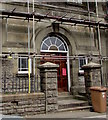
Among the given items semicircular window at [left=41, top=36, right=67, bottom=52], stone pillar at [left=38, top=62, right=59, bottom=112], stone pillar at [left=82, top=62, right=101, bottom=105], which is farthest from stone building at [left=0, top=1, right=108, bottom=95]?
stone pillar at [left=82, top=62, right=101, bottom=105]

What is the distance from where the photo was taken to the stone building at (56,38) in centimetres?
976

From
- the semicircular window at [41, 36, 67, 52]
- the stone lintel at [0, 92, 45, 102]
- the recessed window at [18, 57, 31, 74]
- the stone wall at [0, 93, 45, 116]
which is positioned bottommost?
the stone wall at [0, 93, 45, 116]

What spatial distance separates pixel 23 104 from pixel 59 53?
5142 mm

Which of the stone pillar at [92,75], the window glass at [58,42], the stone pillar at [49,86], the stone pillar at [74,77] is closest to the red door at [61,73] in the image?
the stone pillar at [74,77]

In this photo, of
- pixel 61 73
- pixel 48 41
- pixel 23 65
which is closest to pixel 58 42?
pixel 48 41

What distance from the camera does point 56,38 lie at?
454 inches

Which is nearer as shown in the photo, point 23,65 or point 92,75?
point 92,75

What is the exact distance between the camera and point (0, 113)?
21.9ft

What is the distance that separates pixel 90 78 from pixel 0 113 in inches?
182

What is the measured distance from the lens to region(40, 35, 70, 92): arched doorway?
11133 millimetres

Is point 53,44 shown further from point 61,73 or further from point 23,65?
point 23,65

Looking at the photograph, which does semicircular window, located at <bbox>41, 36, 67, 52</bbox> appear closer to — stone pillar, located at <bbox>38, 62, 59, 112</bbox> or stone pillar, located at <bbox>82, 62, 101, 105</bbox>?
stone pillar, located at <bbox>82, 62, 101, 105</bbox>

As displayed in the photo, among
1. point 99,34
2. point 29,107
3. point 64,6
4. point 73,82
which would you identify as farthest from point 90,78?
point 64,6

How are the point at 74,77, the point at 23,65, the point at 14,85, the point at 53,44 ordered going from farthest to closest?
the point at 53,44 < the point at 74,77 < the point at 23,65 < the point at 14,85
